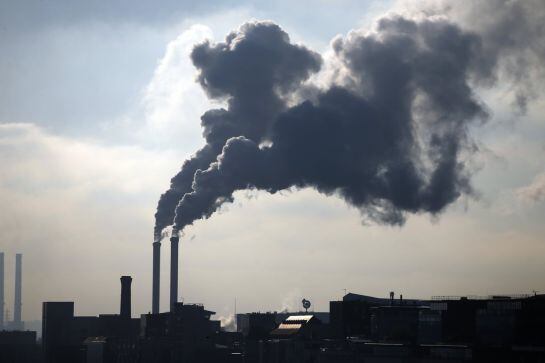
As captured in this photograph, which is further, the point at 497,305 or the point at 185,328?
the point at 185,328

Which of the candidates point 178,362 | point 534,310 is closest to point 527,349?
point 534,310

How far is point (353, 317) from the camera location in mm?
199000

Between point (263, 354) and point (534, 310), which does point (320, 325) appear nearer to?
point (263, 354)

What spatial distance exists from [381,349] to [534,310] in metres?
24.4

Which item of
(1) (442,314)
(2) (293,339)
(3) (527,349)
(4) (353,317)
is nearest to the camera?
(3) (527,349)

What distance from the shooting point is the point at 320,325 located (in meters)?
200

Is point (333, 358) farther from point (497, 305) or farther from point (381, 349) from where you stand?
point (497, 305)

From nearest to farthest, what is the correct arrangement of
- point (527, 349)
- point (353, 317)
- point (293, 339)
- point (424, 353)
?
point (527, 349), point (424, 353), point (293, 339), point (353, 317)

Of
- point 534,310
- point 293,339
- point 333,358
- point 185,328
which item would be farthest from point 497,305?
point 185,328

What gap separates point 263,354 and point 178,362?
1812 cm

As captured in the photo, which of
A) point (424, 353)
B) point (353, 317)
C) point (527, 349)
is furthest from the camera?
point (353, 317)

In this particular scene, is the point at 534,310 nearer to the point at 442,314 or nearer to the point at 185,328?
the point at 442,314

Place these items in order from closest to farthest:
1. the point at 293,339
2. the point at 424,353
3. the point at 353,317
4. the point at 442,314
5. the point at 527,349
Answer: the point at 527,349
the point at 424,353
the point at 442,314
the point at 293,339
the point at 353,317

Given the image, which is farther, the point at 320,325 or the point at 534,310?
the point at 320,325
